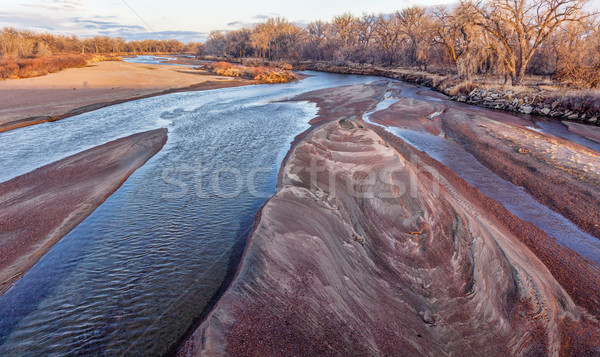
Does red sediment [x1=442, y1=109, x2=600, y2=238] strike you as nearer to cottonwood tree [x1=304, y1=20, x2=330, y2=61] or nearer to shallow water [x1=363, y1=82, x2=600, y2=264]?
shallow water [x1=363, y1=82, x2=600, y2=264]

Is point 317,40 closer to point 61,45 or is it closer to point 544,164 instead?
point 61,45

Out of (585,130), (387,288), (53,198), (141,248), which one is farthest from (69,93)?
(585,130)

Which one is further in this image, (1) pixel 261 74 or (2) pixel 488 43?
(1) pixel 261 74

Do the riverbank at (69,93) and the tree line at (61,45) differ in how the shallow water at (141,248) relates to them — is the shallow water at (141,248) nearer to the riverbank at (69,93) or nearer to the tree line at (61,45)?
the riverbank at (69,93)

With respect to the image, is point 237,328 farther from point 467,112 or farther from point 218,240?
point 467,112

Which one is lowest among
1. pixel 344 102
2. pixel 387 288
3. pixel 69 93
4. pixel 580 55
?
pixel 387 288

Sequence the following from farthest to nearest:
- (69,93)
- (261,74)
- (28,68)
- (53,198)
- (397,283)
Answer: (261,74)
(28,68)
(69,93)
(53,198)
(397,283)

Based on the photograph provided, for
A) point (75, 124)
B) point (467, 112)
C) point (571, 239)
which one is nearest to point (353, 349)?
point (571, 239)

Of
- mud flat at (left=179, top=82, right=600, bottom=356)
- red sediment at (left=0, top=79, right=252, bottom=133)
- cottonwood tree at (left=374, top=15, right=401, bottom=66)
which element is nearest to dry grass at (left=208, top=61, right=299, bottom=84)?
red sediment at (left=0, top=79, right=252, bottom=133)
